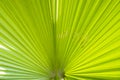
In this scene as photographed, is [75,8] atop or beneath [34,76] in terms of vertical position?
atop

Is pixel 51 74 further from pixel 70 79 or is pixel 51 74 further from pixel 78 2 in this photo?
pixel 78 2

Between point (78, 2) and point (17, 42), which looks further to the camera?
point (17, 42)

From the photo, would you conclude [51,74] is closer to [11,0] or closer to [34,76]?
[34,76]

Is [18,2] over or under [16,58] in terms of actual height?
over

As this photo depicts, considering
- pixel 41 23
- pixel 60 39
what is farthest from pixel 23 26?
pixel 60 39

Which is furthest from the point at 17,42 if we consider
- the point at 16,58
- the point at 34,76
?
the point at 34,76

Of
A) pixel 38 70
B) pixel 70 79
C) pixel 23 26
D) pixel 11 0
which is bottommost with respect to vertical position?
pixel 70 79
